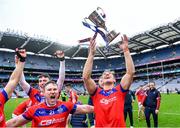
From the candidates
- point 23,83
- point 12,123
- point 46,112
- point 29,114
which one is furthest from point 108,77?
point 23,83

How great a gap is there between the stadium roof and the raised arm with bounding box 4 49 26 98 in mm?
51392

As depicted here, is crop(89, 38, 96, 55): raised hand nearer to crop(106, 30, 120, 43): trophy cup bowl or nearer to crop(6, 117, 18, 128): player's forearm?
crop(106, 30, 120, 43): trophy cup bowl

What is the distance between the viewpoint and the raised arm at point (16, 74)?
4535 millimetres

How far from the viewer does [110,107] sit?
501cm

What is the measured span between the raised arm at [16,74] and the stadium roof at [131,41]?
51.4 m

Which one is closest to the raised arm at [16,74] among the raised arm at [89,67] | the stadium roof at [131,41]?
the raised arm at [89,67]

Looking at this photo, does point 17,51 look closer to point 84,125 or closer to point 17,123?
point 17,123

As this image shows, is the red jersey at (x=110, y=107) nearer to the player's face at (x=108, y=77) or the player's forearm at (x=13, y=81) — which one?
the player's face at (x=108, y=77)

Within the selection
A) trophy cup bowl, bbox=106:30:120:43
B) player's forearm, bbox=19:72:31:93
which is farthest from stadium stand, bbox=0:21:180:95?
trophy cup bowl, bbox=106:30:120:43

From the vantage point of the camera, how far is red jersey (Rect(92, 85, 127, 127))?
4945mm

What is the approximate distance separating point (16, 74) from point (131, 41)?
65592 mm

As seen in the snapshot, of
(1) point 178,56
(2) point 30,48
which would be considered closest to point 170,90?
(1) point 178,56

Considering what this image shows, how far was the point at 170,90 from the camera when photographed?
204 ft

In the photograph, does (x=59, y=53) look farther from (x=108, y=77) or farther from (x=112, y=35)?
(x=112, y=35)
